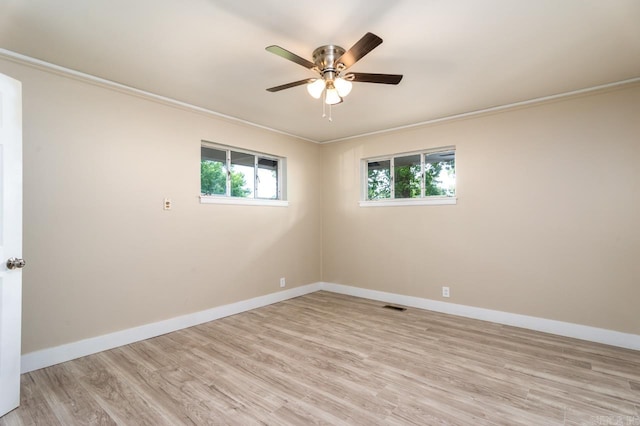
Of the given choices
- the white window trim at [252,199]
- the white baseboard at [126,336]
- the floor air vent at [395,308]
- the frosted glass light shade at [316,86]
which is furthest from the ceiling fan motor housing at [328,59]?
the floor air vent at [395,308]

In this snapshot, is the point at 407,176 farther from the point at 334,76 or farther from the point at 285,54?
the point at 285,54

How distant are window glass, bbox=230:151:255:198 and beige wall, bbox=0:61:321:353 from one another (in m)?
0.19

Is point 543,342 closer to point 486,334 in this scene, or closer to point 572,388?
point 486,334

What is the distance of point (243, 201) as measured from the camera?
4.16 meters

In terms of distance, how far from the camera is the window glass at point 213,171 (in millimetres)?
3818

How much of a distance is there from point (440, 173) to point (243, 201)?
265cm

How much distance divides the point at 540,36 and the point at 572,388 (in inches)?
98.9

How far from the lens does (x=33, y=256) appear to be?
8.36 ft

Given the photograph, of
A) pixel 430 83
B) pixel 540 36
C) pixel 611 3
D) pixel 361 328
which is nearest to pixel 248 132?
pixel 430 83

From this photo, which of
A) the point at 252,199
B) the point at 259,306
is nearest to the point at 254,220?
the point at 252,199

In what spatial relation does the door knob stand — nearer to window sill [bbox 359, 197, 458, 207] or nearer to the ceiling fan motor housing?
the ceiling fan motor housing

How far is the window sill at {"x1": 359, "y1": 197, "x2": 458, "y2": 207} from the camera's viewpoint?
4.07 metres

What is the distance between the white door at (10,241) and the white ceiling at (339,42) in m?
0.60

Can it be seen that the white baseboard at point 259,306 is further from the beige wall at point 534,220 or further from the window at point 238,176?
the window at point 238,176
